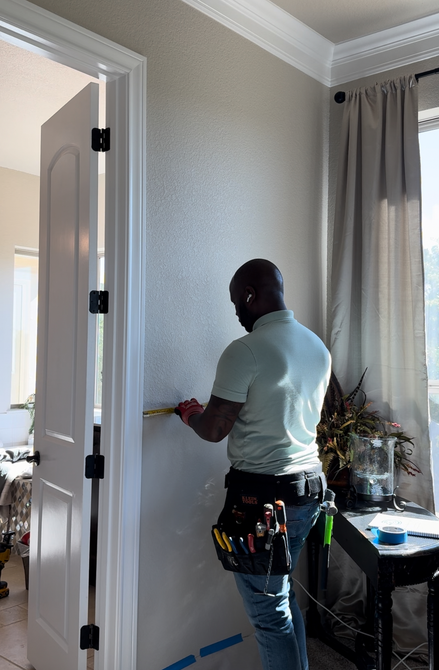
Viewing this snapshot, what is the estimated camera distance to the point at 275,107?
9.38 feet

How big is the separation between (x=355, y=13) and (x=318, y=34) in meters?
0.24

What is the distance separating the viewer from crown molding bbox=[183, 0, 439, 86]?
262 centimetres

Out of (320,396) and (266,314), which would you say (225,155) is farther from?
(320,396)

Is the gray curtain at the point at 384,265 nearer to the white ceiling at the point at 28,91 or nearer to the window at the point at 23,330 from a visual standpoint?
the white ceiling at the point at 28,91

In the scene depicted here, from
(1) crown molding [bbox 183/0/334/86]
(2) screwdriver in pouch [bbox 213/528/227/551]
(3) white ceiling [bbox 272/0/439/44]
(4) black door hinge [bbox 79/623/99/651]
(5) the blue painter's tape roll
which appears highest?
(3) white ceiling [bbox 272/0/439/44]

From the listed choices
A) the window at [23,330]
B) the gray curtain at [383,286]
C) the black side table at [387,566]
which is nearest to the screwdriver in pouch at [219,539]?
the black side table at [387,566]

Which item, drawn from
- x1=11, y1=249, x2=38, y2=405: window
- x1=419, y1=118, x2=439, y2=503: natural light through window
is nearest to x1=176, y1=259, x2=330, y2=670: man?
x1=419, y1=118, x2=439, y2=503: natural light through window

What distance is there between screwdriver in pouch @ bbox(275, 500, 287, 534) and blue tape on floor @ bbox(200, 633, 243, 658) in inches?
38.4

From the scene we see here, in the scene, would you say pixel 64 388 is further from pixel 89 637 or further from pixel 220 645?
pixel 220 645

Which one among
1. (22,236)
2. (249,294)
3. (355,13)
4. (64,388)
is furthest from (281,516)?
(22,236)

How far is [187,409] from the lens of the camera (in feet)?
7.00

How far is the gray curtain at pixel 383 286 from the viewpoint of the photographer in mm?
2762

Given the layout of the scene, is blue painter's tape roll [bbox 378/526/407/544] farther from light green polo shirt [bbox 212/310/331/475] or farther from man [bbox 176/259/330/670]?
light green polo shirt [bbox 212/310/331/475]

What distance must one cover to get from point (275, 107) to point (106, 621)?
239cm
